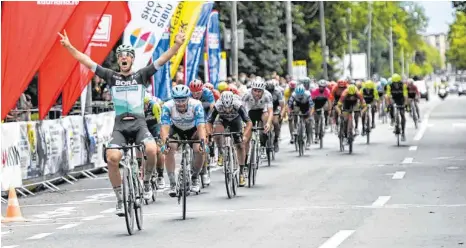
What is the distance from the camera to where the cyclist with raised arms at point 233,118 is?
790 inches

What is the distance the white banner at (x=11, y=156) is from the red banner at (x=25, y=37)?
1.35 metres

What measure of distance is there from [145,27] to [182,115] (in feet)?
37.7

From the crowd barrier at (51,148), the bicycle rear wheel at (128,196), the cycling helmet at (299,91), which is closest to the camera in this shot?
the bicycle rear wheel at (128,196)

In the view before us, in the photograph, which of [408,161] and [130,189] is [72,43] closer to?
[408,161]

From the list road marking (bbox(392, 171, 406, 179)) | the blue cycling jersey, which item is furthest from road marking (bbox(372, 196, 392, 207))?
road marking (bbox(392, 171, 406, 179))

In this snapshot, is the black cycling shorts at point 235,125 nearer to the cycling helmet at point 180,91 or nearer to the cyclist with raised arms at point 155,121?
the cyclist with raised arms at point 155,121

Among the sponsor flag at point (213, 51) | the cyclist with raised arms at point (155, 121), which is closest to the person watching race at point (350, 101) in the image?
the sponsor flag at point (213, 51)

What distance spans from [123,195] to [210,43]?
26235mm

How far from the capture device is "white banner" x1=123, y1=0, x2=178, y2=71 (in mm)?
29172

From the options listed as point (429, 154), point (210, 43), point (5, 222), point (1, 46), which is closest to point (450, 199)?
point (5, 222)

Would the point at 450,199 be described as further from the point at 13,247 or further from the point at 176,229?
the point at 13,247

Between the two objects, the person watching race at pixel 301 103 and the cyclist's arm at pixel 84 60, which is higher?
the cyclist's arm at pixel 84 60

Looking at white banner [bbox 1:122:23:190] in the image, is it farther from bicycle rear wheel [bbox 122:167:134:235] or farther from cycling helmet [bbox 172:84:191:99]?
bicycle rear wheel [bbox 122:167:134:235]

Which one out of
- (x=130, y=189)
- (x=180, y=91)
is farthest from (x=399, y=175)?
(x=130, y=189)
